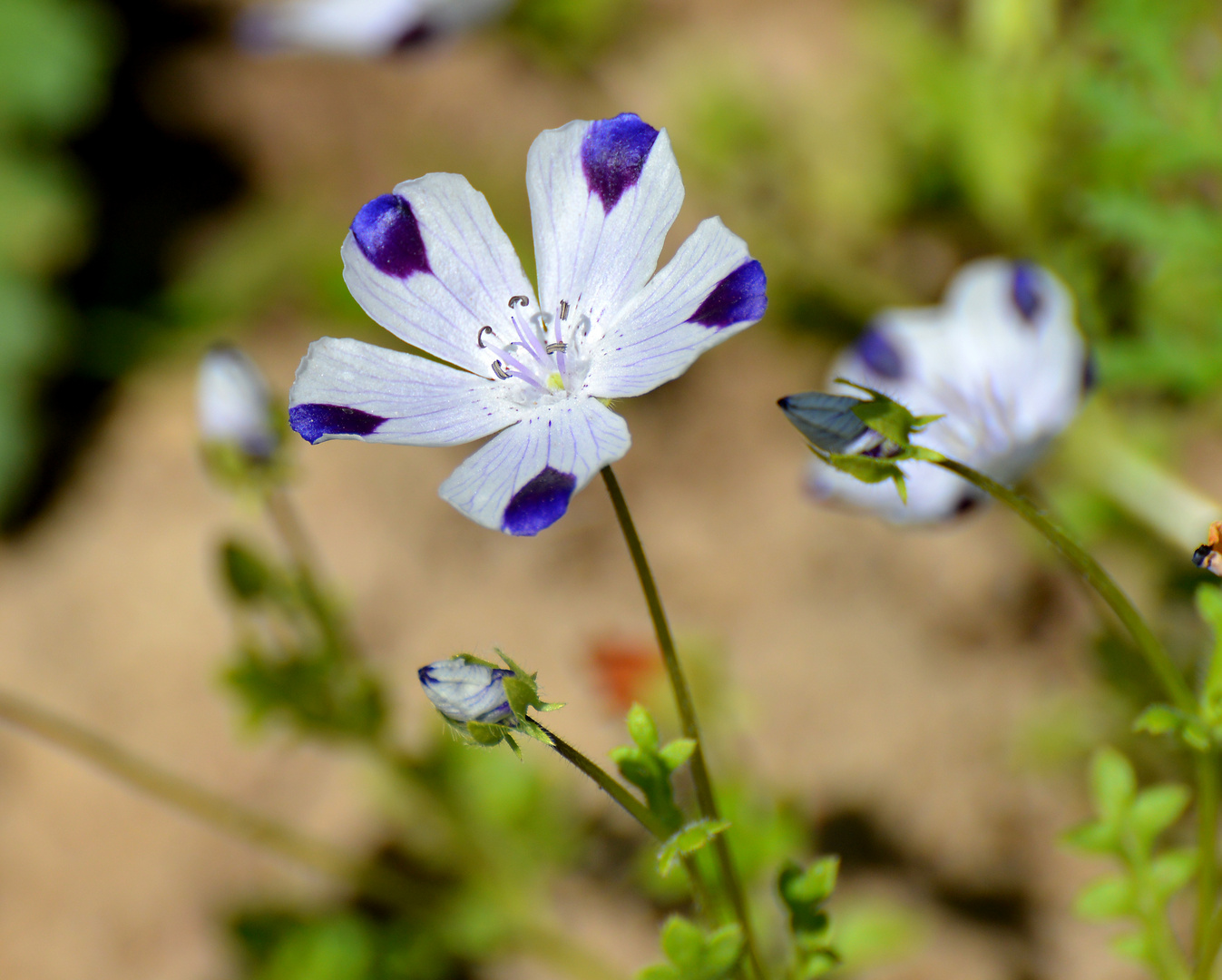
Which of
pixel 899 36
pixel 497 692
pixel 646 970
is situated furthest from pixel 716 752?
pixel 899 36

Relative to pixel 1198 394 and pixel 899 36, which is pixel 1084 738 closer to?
pixel 1198 394

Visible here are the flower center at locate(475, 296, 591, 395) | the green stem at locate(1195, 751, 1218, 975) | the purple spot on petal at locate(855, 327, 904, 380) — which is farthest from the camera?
the purple spot on petal at locate(855, 327, 904, 380)

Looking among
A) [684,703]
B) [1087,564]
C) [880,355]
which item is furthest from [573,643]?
[1087,564]

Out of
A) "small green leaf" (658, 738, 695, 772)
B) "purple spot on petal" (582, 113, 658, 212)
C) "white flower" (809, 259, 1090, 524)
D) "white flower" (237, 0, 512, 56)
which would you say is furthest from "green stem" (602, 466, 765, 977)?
"white flower" (237, 0, 512, 56)

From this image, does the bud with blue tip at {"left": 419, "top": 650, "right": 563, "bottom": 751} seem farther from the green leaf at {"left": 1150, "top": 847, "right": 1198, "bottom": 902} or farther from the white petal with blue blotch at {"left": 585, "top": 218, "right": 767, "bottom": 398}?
the green leaf at {"left": 1150, "top": 847, "right": 1198, "bottom": 902}

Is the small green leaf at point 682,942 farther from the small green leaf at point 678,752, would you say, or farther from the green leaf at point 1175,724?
the green leaf at point 1175,724

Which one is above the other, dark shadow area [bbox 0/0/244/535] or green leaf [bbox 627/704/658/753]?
dark shadow area [bbox 0/0/244/535]

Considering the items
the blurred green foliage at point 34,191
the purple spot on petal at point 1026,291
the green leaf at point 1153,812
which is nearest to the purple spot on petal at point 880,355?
the purple spot on petal at point 1026,291
